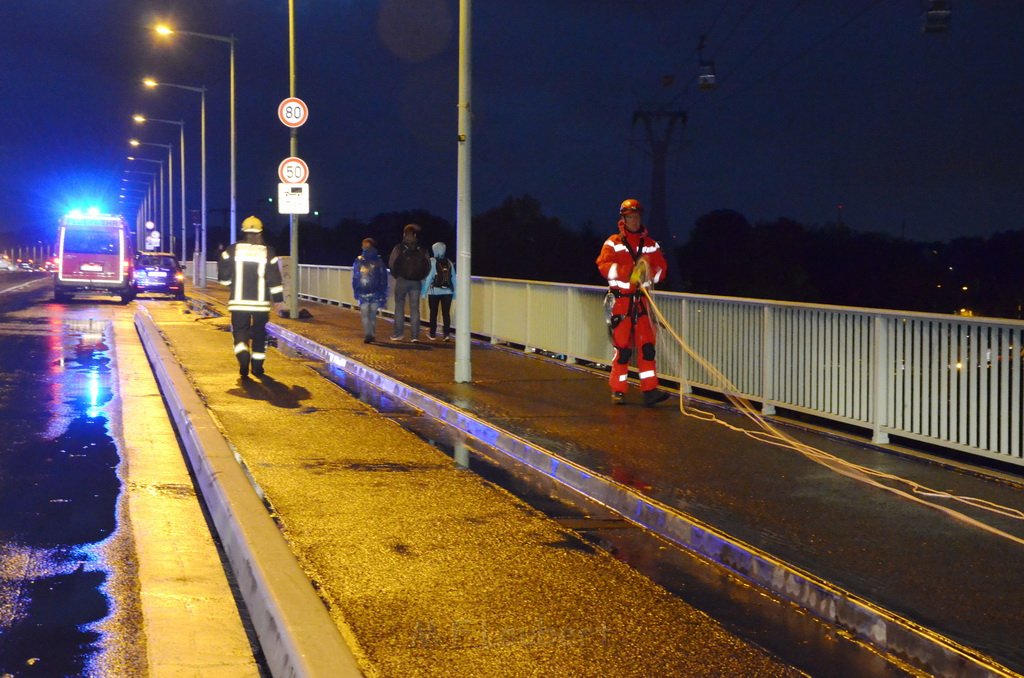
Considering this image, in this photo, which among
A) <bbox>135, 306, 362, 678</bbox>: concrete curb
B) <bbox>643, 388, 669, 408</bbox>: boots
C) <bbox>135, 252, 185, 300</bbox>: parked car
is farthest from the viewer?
<bbox>135, 252, 185, 300</bbox>: parked car

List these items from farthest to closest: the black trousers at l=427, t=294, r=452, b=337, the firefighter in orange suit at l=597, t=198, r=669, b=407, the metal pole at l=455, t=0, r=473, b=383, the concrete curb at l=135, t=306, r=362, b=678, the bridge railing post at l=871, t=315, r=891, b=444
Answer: the black trousers at l=427, t=294, r=452, b=337 < the metal pole at l=455, t=0, r=473, b=383 < the firefighter in orange suit at l=597, t=198, r=669, b=407 < the bridge railing post at l=871, t=315, r=891, b=444 < the concrete curb at l=135, t=306, r=362, b=678

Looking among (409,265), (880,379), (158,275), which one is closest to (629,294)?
(880,379)

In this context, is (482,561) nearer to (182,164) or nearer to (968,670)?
(968,670)

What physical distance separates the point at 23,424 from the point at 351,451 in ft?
11.8

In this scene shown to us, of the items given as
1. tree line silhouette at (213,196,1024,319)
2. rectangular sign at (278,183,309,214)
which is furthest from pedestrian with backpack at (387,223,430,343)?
tree line silhouette at (213,196,1024,319)

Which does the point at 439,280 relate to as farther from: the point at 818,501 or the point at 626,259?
the point at 818,501

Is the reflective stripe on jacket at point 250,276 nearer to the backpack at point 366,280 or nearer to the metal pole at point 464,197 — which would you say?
the metal pole at point 464,197

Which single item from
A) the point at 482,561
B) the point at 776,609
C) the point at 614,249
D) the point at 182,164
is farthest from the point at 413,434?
the point at 182,164

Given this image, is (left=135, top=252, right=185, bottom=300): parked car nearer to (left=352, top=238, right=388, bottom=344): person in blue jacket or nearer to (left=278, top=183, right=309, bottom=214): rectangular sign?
(left=278, top=183, right=309, bottom=214): rectangular sign

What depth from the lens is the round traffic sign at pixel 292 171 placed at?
2450 centimetres

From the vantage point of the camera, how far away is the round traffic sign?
24.5 meters

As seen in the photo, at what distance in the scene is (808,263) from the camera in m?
77.7

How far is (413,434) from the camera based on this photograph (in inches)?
447

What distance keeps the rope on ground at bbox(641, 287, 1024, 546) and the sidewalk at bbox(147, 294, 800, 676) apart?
2.30m
